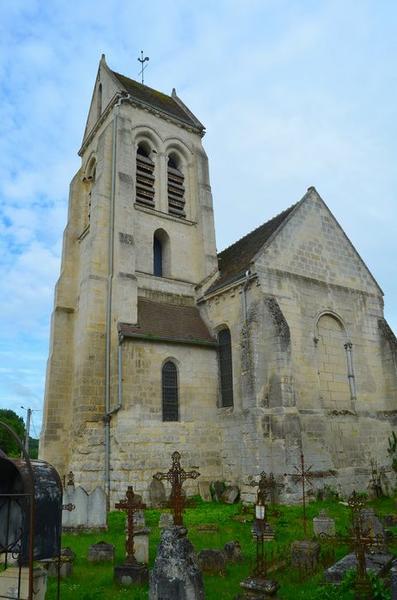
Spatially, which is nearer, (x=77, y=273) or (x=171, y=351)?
(x=171, y=351)

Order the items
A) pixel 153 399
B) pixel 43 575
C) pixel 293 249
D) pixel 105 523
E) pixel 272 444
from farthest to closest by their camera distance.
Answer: pixel 293 249
pixel 153 399
pixel 272 444
pixel 105 523
pixel 43 575

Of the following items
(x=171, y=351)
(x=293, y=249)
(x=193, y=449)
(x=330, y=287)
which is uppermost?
(x=293, y=249)

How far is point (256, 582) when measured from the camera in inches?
265

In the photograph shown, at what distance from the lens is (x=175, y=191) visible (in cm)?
2330

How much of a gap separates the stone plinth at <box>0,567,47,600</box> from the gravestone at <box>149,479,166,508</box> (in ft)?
33.4

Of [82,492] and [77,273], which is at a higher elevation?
[77,273]

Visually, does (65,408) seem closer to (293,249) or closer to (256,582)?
(293,249)

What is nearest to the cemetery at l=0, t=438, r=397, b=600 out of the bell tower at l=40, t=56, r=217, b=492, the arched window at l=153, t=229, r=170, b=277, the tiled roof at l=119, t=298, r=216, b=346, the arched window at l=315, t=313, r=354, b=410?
the bell tower at l=40, t=56, r=217, b=492

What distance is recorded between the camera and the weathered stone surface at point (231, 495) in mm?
16422

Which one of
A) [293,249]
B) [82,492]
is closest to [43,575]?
[82,492]

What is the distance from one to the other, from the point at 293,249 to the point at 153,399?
7842mm

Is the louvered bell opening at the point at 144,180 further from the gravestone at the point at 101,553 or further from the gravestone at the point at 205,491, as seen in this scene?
the gravestone at the point at 101,553

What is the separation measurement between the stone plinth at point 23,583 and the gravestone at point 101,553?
370 cm

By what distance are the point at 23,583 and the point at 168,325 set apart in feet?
43.5
